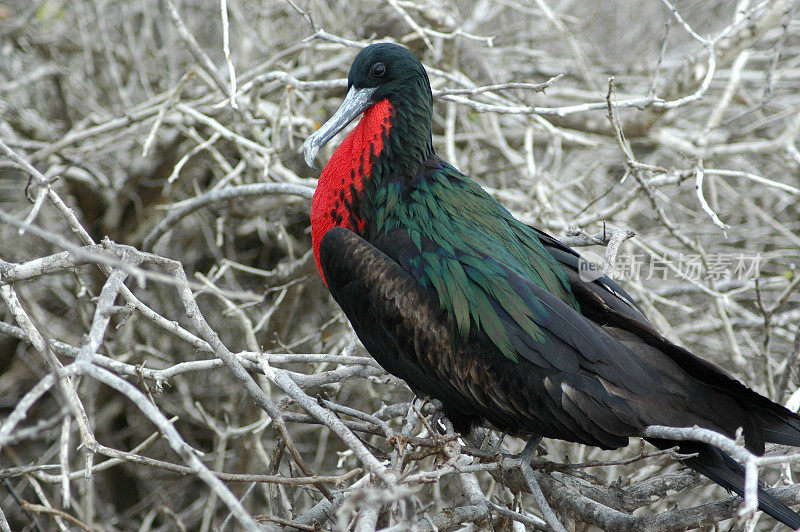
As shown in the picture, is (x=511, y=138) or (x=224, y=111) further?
(x=511, y=138)

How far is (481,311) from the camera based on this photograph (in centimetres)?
225

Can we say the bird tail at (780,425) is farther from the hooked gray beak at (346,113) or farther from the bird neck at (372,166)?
the hooked gray beak at (346,113)

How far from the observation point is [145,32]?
408cm

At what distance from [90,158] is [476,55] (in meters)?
1.84

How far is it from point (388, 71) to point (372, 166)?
12.3 inches

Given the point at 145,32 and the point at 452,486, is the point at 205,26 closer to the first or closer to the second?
the point at 145,32

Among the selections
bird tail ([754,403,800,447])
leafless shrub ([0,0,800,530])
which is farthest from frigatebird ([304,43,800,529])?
leafless shrub ([0,0,800,530])

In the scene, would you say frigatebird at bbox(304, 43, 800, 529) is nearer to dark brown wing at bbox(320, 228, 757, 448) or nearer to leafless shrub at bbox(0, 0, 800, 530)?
dark brown wing at bbox(320, 228, 757, 448)

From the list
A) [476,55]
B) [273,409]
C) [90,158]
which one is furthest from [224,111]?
[273,409]

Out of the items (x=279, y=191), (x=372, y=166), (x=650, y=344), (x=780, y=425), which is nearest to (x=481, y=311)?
(x=650, y=344)

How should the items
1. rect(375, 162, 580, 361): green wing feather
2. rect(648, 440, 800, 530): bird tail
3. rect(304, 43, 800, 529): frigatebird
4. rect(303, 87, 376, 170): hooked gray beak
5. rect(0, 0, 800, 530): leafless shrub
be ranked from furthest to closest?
1. rect(0, 0, 800, 530): leafless shrub
2. rect(303, 87, 376, 170): hooked gray beak
3. rect(375, 162, 580, 361): green wing feather
4. rect(304, 43, 800, 529): frigatebird
5. rect(648, 440, 800, 530): bird tail

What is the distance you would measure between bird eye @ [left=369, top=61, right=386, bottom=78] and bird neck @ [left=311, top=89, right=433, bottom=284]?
0.28ft

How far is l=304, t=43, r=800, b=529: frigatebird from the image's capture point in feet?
6.93

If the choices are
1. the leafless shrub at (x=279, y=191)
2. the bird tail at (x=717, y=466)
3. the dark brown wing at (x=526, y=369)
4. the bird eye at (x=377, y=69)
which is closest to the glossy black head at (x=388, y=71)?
the bird eye at (x=377, y=69)
